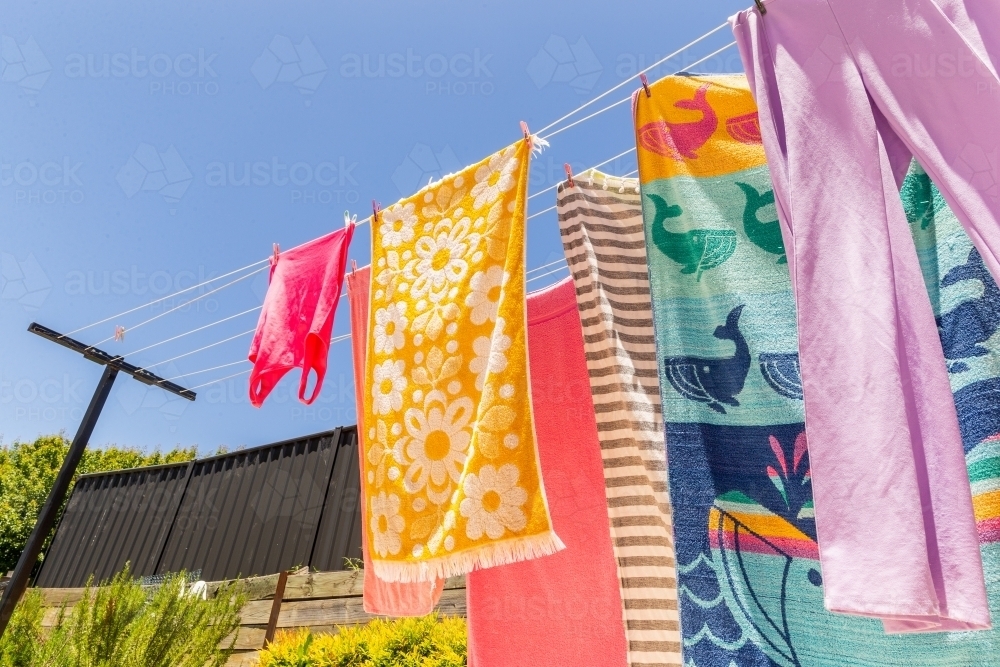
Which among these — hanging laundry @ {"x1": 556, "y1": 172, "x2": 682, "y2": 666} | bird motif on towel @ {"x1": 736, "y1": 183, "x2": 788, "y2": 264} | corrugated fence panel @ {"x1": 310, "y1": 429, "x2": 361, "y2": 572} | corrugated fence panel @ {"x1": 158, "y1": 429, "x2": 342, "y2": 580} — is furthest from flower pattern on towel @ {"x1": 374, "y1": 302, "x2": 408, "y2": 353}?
corrugated fence panel @ {"x1": 158, "y1": 429, "x2": 342, "y2": 580}

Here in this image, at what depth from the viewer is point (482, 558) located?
52.0 inches

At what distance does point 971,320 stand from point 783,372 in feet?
0.94

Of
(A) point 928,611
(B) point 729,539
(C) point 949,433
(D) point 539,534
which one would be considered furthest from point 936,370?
(D) point 539,534

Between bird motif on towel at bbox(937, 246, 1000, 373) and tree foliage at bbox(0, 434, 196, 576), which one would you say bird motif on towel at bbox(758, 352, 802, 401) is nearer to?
bird motif on towel at bbox(937, 246, 1000, 373)

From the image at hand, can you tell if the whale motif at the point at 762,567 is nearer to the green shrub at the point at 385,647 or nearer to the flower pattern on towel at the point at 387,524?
the flower pattern on towel at the point at 387,524

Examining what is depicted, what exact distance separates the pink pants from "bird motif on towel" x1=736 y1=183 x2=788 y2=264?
6.9 inches

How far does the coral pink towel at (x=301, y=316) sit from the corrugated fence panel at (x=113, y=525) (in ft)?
12.9

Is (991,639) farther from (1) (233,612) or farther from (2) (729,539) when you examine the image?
(1) (233,612)

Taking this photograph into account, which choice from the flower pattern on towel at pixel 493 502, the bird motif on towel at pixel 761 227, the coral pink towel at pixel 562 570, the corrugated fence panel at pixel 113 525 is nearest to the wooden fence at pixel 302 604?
the coral pink towel at pixel 562 570

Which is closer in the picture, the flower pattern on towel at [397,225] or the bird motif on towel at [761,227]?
the bird motif on towel at [761,227]

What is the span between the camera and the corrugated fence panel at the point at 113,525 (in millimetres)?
5418

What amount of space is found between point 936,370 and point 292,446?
174 inches

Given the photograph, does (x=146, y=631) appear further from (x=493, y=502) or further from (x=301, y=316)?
(x=493, y=502)

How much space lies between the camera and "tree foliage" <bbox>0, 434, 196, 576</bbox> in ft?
32.7
